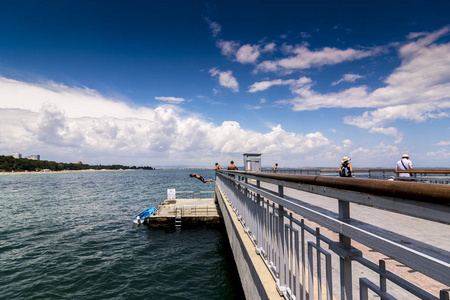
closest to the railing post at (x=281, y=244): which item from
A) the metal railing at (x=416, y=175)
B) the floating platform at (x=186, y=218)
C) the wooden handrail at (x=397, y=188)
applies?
the wooden handrail at (x=397, y=188)

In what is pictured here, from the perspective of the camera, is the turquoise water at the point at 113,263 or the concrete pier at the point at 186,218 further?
the concrete pier at the point at 186,218

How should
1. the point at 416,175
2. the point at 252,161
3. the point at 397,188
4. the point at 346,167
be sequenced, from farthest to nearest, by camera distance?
the point at 252,161 → the point at 416,175 → the point at 346,167 → the point at 397,188

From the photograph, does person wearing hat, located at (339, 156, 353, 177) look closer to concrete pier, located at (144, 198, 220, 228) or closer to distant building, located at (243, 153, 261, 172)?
distant building, located at (243, 153, 261, 172)

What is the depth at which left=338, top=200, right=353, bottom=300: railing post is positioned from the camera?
1.75 metres

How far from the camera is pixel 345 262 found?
5.89ft

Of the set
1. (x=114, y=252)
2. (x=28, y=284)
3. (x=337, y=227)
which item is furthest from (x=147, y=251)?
(x=337, y=227)

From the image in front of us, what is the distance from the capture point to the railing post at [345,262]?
1.75 metres

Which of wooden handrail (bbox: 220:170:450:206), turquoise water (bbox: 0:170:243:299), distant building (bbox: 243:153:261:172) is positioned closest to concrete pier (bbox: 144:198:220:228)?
turquoise water (bbox: 0:170:243:299)

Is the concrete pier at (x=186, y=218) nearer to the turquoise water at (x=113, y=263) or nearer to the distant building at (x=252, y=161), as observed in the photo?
the turquoise water at (x=113, y=263)

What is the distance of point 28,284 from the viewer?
37.1ft

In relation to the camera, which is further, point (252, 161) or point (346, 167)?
point (252, 161)

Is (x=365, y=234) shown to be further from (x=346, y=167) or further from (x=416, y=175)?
(x=416, y=175)

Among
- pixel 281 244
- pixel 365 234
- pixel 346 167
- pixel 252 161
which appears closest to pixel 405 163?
pixel 346 167

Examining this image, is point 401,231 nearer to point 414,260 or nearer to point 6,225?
point 414,260
